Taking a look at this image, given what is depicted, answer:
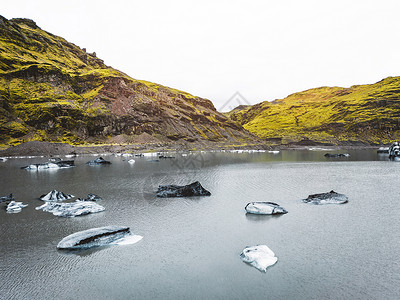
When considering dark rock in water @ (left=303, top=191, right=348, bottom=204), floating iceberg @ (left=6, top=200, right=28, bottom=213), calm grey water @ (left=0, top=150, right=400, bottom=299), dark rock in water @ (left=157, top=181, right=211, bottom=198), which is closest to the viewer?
calm grey water @ (left=0, top=150, right=400, bottom=299)

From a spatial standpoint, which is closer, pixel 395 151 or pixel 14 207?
pixel 14 207

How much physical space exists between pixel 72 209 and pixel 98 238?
8.56m

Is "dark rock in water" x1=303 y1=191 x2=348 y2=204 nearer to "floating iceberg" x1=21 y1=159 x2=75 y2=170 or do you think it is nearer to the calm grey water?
the calm grey water

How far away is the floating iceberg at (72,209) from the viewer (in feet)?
72.3

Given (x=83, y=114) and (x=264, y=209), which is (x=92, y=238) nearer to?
(x=264, y=209)

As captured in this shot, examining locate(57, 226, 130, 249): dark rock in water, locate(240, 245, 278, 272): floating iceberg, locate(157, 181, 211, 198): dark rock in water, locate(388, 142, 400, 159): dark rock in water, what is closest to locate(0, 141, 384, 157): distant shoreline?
locate(388, 142, 400, 159): dark rock in water

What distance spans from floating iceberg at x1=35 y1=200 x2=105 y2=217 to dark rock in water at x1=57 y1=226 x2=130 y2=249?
696cm

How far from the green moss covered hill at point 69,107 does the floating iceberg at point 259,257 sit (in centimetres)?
14215

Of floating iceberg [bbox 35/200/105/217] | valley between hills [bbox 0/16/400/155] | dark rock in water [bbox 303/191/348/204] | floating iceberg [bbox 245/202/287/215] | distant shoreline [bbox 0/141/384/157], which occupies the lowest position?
dark rock in water [bbox 303/191/348/204]

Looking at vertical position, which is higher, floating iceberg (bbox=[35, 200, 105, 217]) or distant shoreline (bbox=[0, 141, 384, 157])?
distant shoreline (bbox=[0, 141, 384, 157])

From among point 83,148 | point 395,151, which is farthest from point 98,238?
point 83,148

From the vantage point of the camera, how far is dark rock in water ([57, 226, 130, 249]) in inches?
595

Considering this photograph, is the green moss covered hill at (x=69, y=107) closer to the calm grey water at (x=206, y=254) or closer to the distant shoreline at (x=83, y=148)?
the distant shoreline at (x=83, y=148)

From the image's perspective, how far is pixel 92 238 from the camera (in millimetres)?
15492
